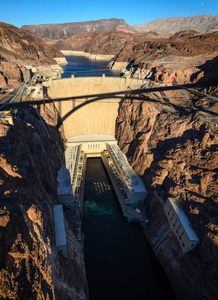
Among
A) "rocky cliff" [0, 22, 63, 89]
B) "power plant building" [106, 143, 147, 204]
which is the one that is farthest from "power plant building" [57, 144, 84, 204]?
"rocky cliff" [0, 22, 63, 89]

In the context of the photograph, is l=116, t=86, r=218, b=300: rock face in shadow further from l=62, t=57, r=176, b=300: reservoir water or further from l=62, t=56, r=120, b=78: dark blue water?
l=62, t=56, r=120, b=78: dark blue water

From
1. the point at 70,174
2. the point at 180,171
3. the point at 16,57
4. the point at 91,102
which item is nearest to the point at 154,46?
the point at 91,102

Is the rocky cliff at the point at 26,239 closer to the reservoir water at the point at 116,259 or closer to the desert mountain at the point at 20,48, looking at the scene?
the reservoir water at the point at 116,259

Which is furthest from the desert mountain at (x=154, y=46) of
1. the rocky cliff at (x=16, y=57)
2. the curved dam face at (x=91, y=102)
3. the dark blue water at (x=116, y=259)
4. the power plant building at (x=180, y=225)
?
the dark blue water at (x=116, y=259)

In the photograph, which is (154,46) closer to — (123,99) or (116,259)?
(123,99)

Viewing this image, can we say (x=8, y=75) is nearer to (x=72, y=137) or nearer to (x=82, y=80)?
(x=82, y=80)
